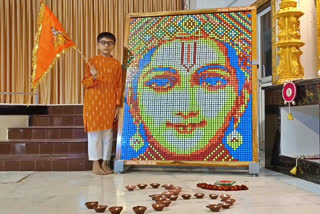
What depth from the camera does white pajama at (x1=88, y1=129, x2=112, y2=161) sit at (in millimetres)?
3504

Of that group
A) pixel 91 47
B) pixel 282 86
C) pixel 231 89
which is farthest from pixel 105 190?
pixel 91 47

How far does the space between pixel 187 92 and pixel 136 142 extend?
0.66 metres

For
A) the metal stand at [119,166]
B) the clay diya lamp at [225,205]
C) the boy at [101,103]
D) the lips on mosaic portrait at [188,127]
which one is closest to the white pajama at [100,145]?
the boy at [101,103]

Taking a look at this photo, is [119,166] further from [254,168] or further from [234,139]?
[254,168]

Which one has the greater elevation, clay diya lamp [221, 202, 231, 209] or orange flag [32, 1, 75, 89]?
orange flag [32, 1, 75, 89]

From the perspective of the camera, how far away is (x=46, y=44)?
3.41m

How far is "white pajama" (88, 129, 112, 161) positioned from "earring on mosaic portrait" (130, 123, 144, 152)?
0.23 meters

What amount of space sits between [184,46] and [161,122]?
0.77 m

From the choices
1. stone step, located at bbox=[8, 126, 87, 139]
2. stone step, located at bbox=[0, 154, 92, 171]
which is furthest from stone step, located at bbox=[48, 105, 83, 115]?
stone step, located at bbox=[0, 154, 92, 171]

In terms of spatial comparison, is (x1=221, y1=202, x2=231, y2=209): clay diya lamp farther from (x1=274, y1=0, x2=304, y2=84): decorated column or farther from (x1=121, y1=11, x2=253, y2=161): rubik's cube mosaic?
(x1=274, y1=0, x2=304, y2=84): decorated column

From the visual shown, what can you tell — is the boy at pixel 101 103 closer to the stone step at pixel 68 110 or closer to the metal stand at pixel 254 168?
the metal stand at pixel 254 168

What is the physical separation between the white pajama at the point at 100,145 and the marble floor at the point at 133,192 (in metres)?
0.20

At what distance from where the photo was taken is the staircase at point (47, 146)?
370cm

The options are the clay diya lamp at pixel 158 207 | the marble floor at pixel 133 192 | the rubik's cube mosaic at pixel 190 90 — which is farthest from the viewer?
the rubik's cube mosaic at pixel 190 90
